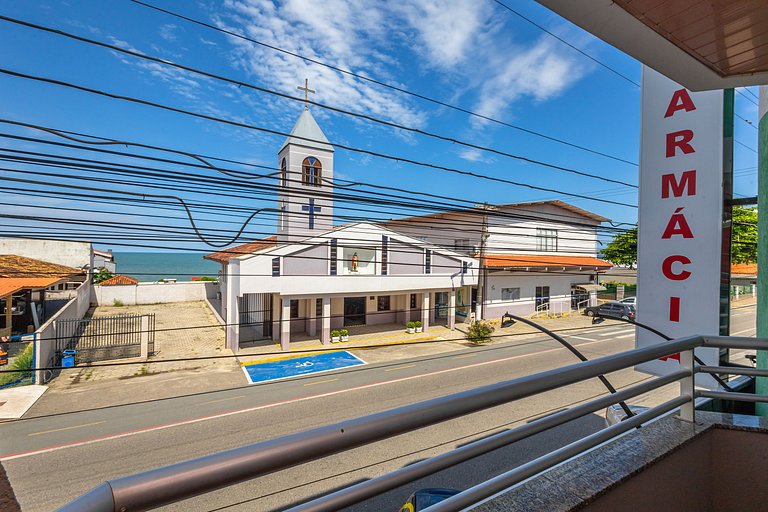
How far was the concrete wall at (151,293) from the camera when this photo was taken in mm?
27219

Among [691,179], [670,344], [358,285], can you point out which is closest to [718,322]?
[691,179]

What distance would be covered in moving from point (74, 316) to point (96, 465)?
53.0ft

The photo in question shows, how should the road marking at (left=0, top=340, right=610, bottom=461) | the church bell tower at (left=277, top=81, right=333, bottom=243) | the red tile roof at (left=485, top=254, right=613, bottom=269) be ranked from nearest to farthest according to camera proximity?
the road marking at (left=0, top=340, right=610, bottom=461), the church bell tower at (left=277, top=81, right=333, bottom=243), the red tile roof at (left=485, top=254, right=613, bottom=269)

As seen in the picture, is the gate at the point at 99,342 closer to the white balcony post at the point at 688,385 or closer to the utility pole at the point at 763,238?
the white balcony post at the point at 688,385

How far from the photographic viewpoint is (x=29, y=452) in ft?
23.4

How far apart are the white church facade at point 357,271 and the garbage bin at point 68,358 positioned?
505cm

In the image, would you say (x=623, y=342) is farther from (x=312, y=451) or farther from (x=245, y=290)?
(x=312, y=451)

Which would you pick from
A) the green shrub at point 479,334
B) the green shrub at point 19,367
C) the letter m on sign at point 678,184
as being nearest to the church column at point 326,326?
the green shrub at point 479,334

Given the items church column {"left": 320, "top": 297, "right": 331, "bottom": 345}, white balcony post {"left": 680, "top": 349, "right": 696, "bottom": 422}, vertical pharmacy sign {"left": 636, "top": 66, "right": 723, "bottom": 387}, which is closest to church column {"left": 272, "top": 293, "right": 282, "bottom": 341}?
church column {"left": 320, "top": 297, "right": 331, "bottom": 345}

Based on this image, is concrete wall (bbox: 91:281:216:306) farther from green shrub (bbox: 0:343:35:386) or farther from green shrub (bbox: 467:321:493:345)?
green shrub (bbox: 467:321:493:345)

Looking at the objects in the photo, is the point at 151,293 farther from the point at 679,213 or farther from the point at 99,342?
the point at 679,213

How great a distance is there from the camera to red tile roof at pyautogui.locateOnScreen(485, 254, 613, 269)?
21031mm

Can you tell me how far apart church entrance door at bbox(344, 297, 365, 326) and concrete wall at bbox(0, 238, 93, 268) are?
18.9 m

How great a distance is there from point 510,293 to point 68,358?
20.9 metres
